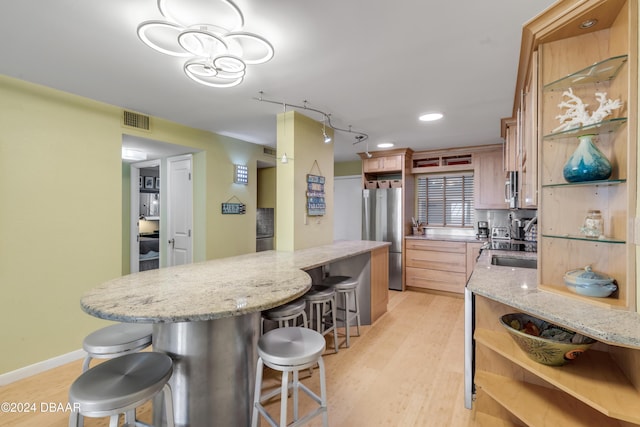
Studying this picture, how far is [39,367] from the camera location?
2.39 meters

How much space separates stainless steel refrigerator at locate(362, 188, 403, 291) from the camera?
488 cm

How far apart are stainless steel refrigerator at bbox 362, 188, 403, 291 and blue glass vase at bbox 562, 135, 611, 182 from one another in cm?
346

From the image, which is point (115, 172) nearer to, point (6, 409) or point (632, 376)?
point (6, 409)

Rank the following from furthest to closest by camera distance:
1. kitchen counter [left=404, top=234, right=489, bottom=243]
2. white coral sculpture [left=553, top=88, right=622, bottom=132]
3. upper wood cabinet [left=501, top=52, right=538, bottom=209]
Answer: kitchen counter [left=404, top=234, right=489, bottom=243] < upper wood cabinet [left=501, top=52, right=538, bottom=209] < white coral sculpture [left=553, top=88, right=622, bottom=132]

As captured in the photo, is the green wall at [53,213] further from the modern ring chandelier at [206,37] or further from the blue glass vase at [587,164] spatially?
the blue glass vase at [587,164]

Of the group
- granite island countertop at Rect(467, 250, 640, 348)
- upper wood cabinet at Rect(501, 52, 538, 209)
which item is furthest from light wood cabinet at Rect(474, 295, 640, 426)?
upper wood cabinet at Rect(501, 52, 538, 209)

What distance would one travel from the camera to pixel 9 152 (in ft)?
7.50

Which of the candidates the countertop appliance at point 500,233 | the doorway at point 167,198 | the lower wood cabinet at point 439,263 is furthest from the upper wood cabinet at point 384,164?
the doorway at point 167,198

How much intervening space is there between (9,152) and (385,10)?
9.64 feet

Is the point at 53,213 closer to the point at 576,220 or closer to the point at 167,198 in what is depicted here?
the point at 167,198

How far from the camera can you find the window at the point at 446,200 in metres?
4.96

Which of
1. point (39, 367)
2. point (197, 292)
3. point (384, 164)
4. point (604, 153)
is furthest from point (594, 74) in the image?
point (39, 367)

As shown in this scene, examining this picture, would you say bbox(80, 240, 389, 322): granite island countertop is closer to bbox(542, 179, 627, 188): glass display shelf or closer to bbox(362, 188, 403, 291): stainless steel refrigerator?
bbox(542, 179, 627, 188): glass display shelf

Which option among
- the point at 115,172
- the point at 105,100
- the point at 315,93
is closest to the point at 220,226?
the point at 115,172
